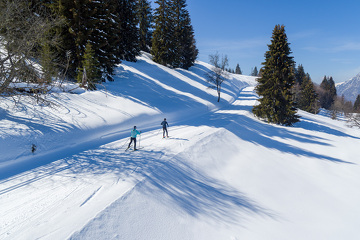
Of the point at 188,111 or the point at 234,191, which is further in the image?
the point at 188,111

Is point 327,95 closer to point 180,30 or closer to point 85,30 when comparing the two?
point 180,30

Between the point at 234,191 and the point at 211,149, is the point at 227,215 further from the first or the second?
the point at 211,149

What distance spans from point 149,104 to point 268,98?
13626mm

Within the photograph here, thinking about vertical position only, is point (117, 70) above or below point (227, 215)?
above

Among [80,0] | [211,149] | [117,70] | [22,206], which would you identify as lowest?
[22,206]

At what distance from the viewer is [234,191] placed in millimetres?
7066

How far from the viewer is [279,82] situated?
19.2 metres

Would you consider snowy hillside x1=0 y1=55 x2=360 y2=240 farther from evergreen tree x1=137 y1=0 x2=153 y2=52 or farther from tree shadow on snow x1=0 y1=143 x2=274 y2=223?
evergreen tree x1=137 y1=0 x2=153 y2=52

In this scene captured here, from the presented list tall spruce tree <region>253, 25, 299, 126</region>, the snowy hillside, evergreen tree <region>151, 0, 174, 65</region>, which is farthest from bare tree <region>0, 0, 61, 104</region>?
evergreen tree <region>151, 0, 174, 65</region>

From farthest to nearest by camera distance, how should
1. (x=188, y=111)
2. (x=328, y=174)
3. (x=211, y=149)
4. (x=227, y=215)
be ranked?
(x=188, y=111) → (x=211, y=149) → (x=328, y=174) → (x=227, y=215)

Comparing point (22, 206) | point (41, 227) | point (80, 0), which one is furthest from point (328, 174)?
point (80, 0)

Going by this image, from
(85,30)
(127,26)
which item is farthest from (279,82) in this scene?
(127,26)

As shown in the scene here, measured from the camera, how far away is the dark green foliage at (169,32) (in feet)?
114

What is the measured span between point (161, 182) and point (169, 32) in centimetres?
3553
